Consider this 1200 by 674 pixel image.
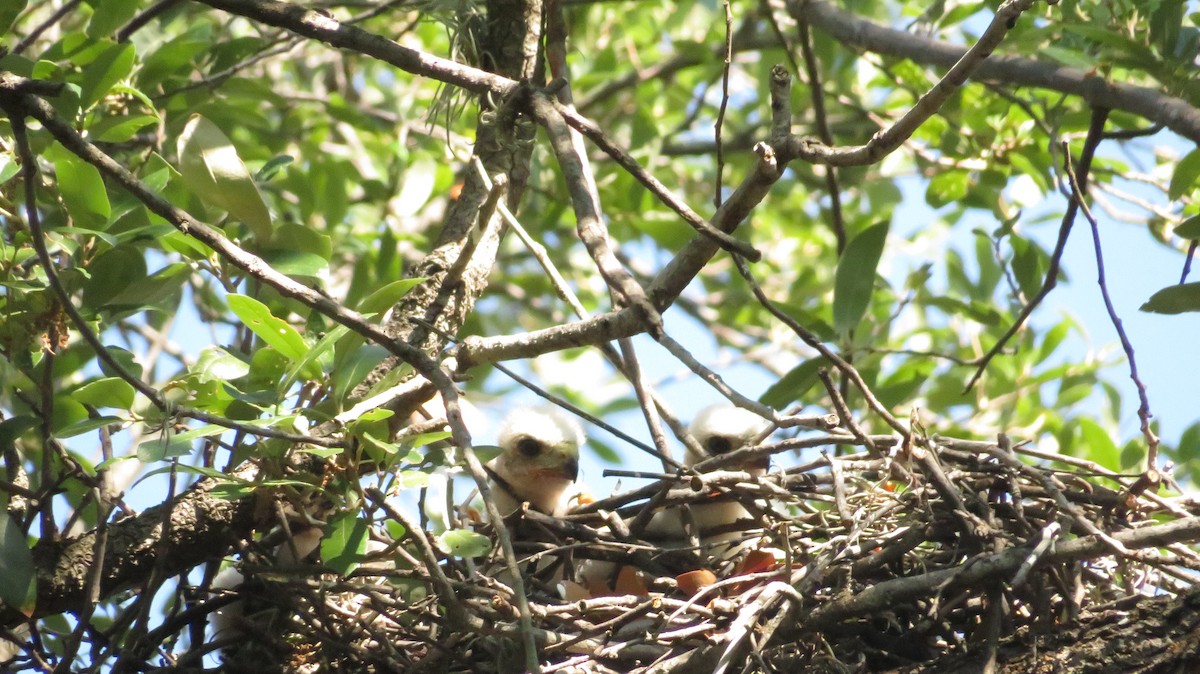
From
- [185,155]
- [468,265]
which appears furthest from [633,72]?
[185,155]

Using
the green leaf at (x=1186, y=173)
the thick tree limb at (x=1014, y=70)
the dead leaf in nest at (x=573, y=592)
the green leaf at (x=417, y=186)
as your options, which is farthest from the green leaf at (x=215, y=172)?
the green leaf at (x=1186, y=173)

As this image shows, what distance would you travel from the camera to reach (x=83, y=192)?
219cm

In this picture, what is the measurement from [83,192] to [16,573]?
2.26ft

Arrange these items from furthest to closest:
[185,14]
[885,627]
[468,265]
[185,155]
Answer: [185,14] → [468,265] → [185,155] → [885,627]

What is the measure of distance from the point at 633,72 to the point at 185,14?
180 centimetres

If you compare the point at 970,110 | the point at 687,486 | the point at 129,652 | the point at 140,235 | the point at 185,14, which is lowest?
the point at 129,652

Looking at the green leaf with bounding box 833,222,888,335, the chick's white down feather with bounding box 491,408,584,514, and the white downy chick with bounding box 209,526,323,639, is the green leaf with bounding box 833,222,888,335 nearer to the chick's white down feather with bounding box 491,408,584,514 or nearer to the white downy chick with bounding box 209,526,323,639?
the chick's white down feather with bounding box 491,408,584,514

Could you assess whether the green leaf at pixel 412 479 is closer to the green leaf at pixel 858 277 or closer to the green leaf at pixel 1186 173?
the green leaf at pixel 858 277

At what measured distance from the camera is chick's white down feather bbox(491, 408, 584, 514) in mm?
2781

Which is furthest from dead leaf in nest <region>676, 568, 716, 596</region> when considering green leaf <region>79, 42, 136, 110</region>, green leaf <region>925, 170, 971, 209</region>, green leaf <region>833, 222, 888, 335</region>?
green leaf <region>925, 170, 971, 209</region>

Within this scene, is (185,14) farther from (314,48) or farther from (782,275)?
(782,275)

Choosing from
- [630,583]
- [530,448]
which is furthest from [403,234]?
[630,583]

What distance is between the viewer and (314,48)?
189 inches

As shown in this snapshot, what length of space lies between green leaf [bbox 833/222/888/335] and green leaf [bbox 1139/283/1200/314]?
61 cm
